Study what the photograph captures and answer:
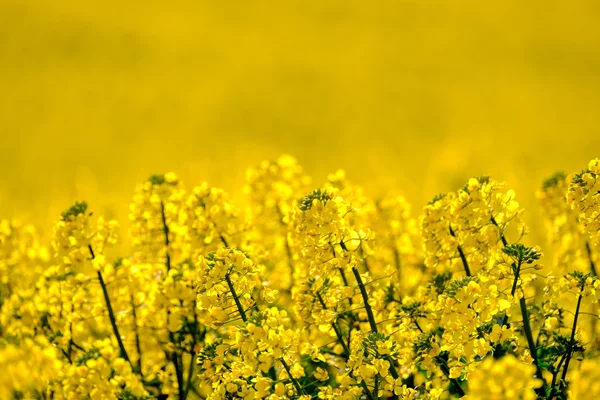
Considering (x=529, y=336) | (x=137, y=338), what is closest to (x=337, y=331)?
(x=529, y=336)

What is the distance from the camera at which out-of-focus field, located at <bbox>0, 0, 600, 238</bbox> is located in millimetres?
15930

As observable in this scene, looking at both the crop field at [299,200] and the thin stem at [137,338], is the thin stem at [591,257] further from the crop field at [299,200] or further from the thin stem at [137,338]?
the thin stem at [137,338]

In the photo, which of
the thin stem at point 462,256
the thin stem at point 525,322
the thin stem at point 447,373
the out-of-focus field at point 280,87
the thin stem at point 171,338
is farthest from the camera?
the out-of-focus field at point 280,87

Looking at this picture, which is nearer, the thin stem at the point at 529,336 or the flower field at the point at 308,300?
the flower field at the point at 308,300

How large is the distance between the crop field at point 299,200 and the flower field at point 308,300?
15 millimetres

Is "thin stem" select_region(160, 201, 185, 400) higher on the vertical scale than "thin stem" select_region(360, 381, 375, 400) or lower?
higher

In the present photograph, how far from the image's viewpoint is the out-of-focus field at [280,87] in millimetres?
15930

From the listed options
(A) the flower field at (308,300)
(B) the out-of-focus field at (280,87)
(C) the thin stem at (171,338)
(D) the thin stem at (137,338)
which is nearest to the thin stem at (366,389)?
(A) the flower field at (308,300)

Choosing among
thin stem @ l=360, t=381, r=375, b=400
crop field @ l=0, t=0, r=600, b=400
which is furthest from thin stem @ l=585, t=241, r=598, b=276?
thin stem @ l=360, t=381, r=375, b=400

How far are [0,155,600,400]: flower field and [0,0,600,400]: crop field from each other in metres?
0.02

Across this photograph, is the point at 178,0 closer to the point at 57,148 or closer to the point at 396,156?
the point at 57,148

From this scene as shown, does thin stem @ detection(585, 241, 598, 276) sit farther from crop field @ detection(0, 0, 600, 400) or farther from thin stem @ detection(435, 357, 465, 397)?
thin stem @ detection(435, 357, 465, 397)

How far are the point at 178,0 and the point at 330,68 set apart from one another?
5.66 m

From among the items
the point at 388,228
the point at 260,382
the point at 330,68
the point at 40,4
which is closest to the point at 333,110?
the point at 330,68
